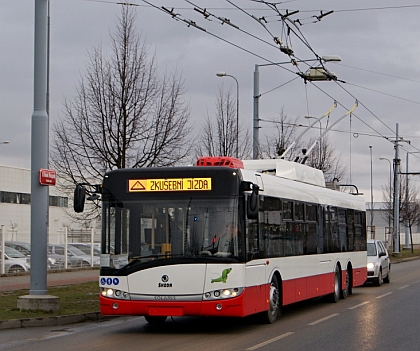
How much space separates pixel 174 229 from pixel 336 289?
320 inches

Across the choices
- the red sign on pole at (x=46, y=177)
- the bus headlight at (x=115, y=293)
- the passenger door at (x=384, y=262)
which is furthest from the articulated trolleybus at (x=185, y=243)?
the passenger door at (x=384, y=262)

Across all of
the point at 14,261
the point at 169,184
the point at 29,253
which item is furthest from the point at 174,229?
the point at 29,253

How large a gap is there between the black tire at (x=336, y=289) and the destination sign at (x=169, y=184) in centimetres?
761

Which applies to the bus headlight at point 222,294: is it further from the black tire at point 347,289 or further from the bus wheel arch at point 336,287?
the black tire at point 347,289

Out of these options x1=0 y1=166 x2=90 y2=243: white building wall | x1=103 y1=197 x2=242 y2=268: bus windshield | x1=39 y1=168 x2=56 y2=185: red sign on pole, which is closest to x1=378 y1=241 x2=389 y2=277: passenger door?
x1=39 y1=168 x2=56 y2=185: red sign on pole

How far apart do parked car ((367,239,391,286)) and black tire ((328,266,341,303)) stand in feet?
20.7

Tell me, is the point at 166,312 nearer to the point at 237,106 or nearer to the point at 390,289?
the point at 390,289

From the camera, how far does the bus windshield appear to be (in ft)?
43.3

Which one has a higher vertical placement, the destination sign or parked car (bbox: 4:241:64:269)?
the destination sign

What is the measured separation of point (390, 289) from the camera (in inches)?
978

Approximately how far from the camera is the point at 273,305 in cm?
1487

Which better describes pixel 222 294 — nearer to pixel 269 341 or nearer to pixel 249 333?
pixel 249 333

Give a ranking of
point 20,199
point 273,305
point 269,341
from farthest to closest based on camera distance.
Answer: point 20,199 < point 273,305 < point 269,341

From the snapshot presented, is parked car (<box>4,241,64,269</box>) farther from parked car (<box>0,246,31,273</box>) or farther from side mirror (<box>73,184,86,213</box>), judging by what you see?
side mirror (<box>73,184,86,213</box>)
